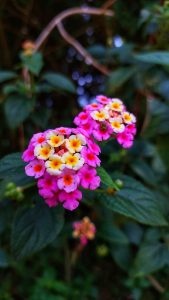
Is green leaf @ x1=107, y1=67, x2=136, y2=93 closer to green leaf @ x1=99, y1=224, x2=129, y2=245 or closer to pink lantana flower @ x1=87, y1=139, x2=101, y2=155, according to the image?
green leaf @ x1=99, y1=224, x2=129, y2=245

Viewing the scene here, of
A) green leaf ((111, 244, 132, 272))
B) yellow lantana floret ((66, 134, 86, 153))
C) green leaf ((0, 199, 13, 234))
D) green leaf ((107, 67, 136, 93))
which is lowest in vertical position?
green leaf ((111, 244, 132, 272))

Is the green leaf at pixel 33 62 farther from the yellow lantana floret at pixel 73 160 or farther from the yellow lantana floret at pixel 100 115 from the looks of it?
the yellow lantana floret at pixel 73 160

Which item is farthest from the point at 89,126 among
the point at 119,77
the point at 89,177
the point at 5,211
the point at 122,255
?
the point at 122,255

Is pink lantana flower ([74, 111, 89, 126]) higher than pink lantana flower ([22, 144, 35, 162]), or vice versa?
pink lantana flower ([74, 111, 89, 126])

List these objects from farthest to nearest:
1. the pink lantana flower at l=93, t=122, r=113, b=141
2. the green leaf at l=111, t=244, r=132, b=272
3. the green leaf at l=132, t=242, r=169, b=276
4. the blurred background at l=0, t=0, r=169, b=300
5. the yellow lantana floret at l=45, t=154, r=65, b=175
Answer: the green leaf at l=111, t=244, r=132, b=272 < the blurred background at l=0, t=0, r=169, b=300 < the green leaf at l=132, t=242, r=169, b=276 < the pink lantana flower at l=93, t=122, r=113, b=141 < the yellow lantana floret at l=45, t=154, r=65, b=175

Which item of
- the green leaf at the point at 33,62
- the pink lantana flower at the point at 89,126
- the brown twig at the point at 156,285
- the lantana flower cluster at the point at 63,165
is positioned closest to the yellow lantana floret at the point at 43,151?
the lantana flower cluster at the point at 63,165

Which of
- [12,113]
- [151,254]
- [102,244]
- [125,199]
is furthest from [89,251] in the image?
[125,199]

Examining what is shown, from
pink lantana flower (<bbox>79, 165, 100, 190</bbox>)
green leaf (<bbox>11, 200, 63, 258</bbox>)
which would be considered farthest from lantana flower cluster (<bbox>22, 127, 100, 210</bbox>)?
green leaf (<bbox>11, 200, 63, 258</bbox>)

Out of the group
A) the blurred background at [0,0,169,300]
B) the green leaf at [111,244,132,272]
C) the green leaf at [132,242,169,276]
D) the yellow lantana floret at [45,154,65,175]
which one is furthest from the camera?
the green leaf at [111,244,132,272]
